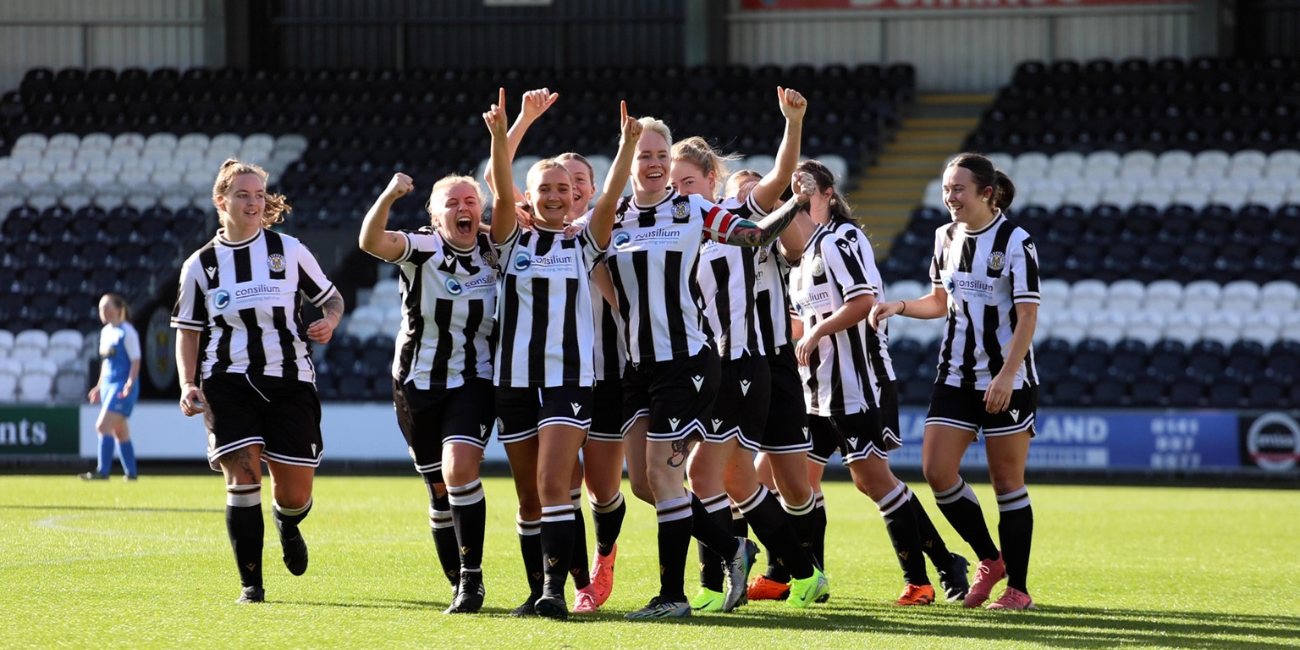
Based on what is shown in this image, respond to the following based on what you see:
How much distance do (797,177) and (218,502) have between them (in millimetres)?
6966

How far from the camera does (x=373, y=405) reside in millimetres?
15812

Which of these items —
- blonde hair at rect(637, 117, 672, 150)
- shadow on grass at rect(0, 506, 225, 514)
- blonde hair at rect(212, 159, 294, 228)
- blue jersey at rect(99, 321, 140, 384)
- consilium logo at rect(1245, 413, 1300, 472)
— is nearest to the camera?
blonde hair at rect(637, 117, 672, 150)

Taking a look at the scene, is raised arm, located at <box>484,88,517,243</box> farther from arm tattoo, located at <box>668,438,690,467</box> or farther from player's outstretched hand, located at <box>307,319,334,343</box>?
arm tattoo, located at <box>668,438,690,467</box>

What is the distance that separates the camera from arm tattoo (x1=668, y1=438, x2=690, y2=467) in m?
5.70

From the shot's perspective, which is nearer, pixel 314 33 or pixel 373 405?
pixel 373 405

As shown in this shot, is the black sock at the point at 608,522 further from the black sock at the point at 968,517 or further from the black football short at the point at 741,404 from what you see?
the black sock at the point at 968,517

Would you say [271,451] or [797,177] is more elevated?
[797,177]

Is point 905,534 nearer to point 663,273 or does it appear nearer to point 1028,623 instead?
point 1028,623

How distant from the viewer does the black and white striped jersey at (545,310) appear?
18.7 feet

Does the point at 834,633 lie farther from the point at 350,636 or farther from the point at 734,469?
the point at 350,636

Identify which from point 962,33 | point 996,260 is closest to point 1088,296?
point 962,33

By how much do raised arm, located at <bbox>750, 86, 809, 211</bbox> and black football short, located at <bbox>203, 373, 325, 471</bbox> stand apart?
2.05m

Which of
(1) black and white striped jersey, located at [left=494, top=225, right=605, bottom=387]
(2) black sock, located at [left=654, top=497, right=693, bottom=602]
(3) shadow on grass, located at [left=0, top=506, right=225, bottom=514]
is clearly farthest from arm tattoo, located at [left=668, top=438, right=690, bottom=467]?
(3) shadow on grass, located at [left=0, top=506, right=225, bottom=514]

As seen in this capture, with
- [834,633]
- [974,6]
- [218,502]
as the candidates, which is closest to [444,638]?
[834,633]
